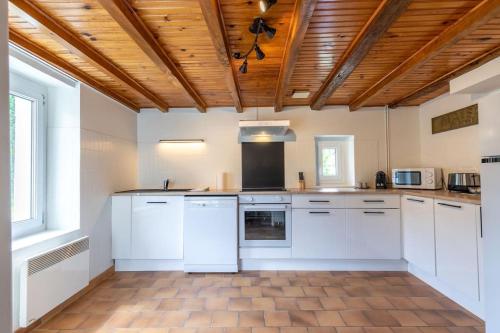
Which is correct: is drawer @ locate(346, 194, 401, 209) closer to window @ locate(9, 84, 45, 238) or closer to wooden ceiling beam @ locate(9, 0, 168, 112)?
wooden ceiling beam @ locate(9, 0, 168, 112)

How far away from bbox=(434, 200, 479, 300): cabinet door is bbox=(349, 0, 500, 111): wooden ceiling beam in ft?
4.00

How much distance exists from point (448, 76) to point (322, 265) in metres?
2.39

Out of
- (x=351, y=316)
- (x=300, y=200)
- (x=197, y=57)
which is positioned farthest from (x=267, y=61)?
(x=351, y=316)

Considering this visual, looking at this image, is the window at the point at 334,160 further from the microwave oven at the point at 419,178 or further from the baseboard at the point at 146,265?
the baseboard at the point at 146,265

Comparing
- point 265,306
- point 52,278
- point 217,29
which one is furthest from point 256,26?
point 52,278

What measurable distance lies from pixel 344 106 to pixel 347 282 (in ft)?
7.59

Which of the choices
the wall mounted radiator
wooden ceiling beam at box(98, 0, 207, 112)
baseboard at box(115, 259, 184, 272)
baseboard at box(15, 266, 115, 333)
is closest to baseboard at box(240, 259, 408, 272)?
baseboard at box(115, 259, 184, 272)

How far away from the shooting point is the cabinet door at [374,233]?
3.02 metres

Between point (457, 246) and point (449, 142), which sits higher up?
point (449, 142)

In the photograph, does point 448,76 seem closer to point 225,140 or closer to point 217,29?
point 217,29

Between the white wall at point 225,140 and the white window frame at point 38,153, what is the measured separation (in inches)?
54.0

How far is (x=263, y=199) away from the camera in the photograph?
3090 mm

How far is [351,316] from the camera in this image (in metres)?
2.12

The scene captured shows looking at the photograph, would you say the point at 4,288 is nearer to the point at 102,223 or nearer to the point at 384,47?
the point at 102,223
